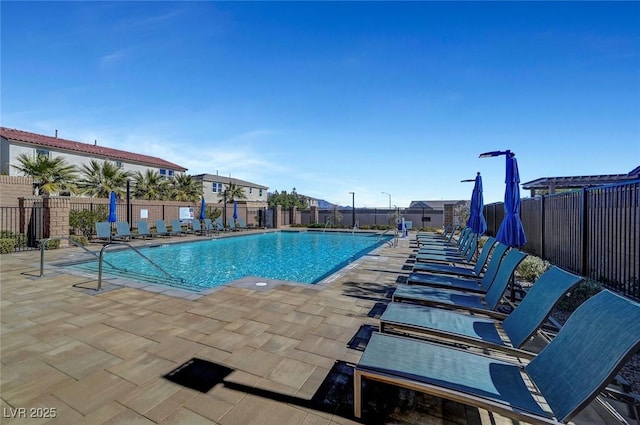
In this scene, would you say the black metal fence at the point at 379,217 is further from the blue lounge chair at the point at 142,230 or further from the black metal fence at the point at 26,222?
the black metal fence at the point at 26,222

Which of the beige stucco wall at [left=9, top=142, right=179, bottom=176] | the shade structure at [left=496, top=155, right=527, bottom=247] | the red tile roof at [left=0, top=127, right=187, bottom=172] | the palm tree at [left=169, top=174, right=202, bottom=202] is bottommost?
the shade structure at [left=496, top=155, right=527, bottom=247]

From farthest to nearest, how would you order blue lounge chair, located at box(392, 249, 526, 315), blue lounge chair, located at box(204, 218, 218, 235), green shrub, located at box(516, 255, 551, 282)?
blue lounge chair, located at box(204, 218, 218, 235) < green shrub, located at box(516, 255, 551, 282) < blue lounge chair, located at box(392, 249, 526, 315)

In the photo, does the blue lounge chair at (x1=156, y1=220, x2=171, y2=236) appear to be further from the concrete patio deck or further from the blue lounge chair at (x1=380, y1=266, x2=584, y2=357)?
the blue lounge chair at (x1=380, y1=266, x2=584, y2=357)

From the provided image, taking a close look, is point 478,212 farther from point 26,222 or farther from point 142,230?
point 26,222

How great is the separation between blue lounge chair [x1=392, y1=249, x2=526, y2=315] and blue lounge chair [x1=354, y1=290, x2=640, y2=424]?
1227mm

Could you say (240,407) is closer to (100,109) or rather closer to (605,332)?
(605,332)

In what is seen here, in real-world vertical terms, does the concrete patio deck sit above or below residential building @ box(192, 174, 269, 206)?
below

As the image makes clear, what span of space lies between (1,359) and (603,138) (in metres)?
19.4

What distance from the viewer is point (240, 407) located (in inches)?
84.8

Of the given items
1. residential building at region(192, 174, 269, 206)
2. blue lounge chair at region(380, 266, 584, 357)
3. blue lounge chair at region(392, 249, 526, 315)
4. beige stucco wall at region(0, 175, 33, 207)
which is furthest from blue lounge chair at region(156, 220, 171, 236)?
blue lounge chair at region(380, 266, 584, 357)

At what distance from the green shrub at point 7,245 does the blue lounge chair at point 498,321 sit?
507 inches

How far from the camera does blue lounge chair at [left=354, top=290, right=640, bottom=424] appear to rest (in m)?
1.45

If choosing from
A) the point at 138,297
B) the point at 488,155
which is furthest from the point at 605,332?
the point at 138,297

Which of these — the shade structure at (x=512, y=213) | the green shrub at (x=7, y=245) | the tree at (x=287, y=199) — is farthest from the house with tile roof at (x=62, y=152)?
the shade structure at (x=512, y=213)
